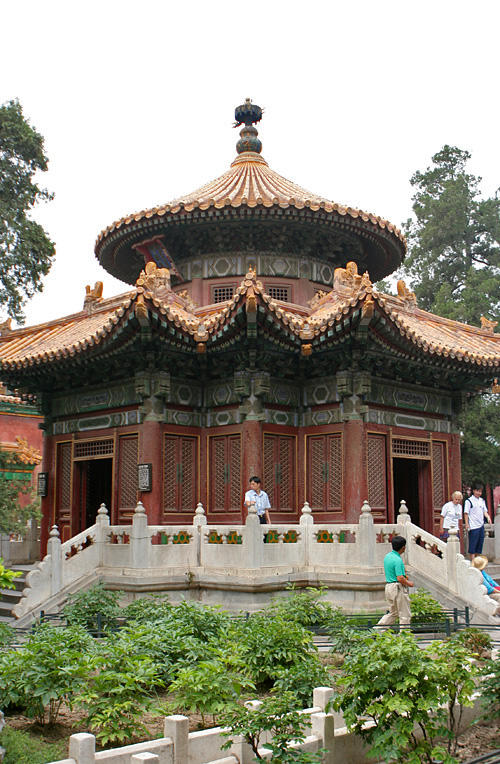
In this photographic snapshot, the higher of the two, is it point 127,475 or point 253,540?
point 127,475

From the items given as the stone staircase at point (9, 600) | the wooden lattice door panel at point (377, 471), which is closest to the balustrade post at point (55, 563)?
the stone staircase at point (9, 600)

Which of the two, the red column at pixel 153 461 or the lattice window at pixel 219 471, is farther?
the lattice window at pixel 219 471

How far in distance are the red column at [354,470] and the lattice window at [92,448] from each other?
5014 millimetres

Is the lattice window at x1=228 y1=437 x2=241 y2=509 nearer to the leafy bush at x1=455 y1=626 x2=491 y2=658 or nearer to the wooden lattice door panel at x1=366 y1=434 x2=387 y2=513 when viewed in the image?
the wooden lattice door panel at x1=366 y1=434 x2=387 y2=513

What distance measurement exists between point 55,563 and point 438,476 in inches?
341

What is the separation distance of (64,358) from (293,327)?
15.9ft

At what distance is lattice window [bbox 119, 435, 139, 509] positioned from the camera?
Answer: 52.5 feet

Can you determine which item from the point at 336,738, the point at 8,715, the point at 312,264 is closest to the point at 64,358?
the point at 312,264

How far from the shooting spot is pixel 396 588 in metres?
10.7

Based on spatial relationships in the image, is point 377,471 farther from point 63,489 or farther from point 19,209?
point 19,209

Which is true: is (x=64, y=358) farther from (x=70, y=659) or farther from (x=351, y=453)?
(x=70, y=659)

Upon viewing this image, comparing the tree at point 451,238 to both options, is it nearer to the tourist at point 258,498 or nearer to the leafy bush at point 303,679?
the tourist at point 258,498

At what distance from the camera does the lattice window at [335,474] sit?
15398 mm

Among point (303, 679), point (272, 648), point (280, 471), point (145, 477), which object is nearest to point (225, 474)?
point (280, 471)
